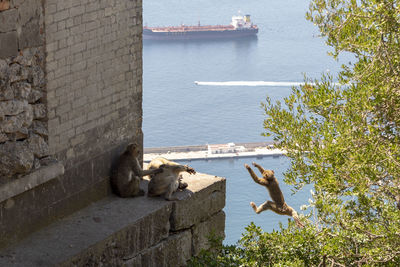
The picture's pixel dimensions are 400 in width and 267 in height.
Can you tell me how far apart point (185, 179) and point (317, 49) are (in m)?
51.6

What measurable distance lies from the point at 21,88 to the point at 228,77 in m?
47.0

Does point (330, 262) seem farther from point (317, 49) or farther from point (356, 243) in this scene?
point (317, 49)

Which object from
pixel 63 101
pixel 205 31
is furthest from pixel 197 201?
pixel 205 31

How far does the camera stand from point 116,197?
8680 mm

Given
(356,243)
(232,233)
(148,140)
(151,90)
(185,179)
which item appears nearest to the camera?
(356,243)

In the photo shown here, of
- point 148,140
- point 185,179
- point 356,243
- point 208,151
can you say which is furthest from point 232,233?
point 356,243

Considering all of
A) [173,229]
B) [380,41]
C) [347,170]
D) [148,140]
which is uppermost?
[380,41]

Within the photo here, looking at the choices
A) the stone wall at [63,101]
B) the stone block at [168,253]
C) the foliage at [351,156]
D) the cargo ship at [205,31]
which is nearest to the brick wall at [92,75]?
the stone wall at [63,101]

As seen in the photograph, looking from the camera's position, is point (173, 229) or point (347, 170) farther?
point (173, 229)

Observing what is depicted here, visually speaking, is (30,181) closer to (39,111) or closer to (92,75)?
(39,111)

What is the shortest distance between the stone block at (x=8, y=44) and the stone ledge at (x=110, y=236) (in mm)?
1929

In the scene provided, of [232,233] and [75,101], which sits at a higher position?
[75,101]

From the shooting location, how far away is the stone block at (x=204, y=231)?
363 inches

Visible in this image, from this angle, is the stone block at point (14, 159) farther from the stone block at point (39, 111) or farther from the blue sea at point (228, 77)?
the blue sea at point (228, 77)
